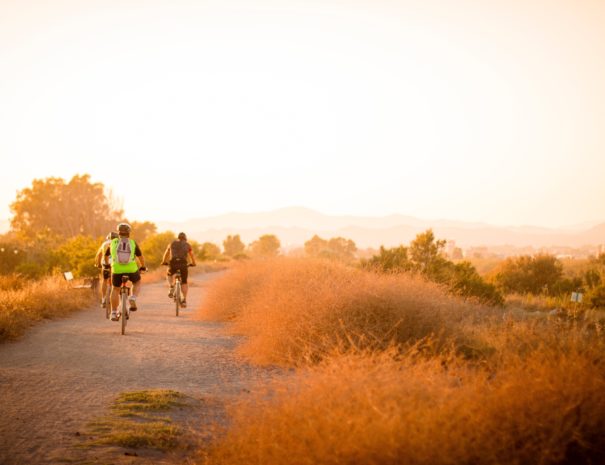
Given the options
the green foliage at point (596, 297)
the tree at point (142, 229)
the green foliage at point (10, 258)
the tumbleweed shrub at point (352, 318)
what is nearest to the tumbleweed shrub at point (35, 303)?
the tumbleweed shrub at point (352, 318)

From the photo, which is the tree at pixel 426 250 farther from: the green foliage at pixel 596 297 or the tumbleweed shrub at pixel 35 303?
the tumbleweed shrub at pixel 35 303

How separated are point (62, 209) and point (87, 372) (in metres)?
60.6

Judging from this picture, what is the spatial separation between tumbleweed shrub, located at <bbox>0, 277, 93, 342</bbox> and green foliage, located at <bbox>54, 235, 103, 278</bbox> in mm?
4848

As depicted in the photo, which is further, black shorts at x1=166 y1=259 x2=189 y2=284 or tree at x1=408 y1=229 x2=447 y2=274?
tree at x1=408 y1=229 x2=447 y2=274

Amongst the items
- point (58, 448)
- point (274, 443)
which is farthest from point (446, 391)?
point (58, 448)

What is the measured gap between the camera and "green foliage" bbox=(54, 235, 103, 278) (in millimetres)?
23786

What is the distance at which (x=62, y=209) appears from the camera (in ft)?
207

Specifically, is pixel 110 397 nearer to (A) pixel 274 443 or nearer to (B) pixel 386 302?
(A) pixel 274 443

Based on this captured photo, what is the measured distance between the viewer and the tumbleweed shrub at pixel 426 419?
3.46 m

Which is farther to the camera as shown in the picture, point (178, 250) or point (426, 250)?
point (426, 250)

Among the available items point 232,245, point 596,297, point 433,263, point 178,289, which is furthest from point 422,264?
point 232,245

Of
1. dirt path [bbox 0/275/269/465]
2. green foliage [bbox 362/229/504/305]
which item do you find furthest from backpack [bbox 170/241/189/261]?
green foliage [bbox 362/229/504/305]

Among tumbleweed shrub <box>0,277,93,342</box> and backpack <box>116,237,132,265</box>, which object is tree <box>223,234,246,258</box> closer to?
tumbleweed shrub <box>0,277,93,342</box>

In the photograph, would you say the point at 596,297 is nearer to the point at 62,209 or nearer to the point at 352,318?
the point at 352,318
